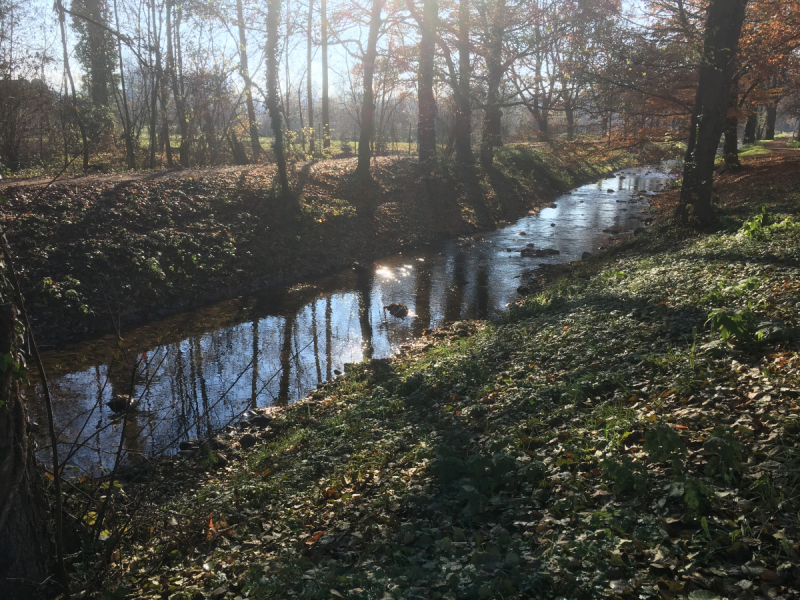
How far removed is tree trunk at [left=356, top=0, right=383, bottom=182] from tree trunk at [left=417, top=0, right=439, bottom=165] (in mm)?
2821

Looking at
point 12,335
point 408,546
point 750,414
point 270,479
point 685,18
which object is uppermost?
point 685,18

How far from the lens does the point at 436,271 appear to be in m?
15.7

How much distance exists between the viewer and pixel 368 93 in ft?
66.9

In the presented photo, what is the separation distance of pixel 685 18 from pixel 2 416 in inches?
790

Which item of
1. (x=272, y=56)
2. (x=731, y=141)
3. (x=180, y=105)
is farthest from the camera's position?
(x=731, y=141)

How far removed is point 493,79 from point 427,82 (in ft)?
14.1

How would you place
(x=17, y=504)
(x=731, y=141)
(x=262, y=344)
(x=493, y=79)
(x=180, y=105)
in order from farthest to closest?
(x=493, y=79), (x=731, y=141), (x=180, y=105), (x=262, y=344), (x=17, y=504)

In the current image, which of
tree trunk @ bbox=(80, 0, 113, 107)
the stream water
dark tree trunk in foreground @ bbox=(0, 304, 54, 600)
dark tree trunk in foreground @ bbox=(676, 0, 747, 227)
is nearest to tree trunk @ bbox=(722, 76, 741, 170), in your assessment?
the stream water

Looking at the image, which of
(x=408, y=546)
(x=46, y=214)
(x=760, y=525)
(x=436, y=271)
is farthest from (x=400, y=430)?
(x=46, y=214)

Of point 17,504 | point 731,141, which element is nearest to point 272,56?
point 17,504

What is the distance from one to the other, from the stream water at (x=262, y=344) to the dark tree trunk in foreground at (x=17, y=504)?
0.41 m

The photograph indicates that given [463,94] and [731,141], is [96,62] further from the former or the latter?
[731,141]

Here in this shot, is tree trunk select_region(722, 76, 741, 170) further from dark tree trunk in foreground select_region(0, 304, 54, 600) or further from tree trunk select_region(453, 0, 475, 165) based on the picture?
dark tree trunk in foreground select_region(0, 304, 54, 600)

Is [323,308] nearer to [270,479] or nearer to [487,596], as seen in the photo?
[270,479]
